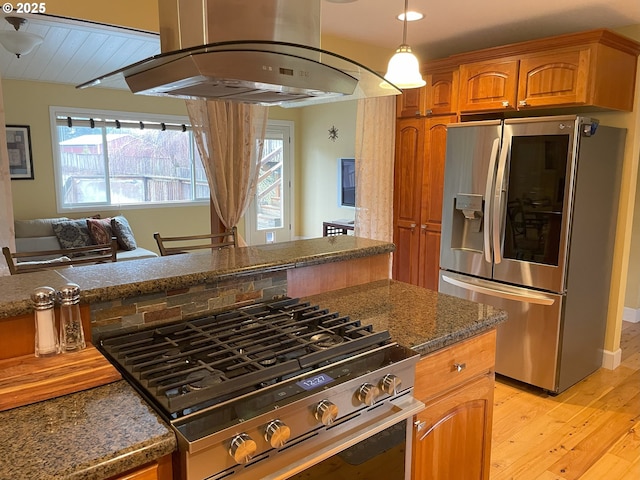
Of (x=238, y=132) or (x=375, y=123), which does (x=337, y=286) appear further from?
(x=375, y=123)

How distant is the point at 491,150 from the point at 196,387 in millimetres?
2620

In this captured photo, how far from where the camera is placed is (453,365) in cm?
160

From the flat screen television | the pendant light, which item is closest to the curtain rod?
the flat screen television

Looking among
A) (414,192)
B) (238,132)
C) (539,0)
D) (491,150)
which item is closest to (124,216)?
(238,132)

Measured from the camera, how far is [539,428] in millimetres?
2686

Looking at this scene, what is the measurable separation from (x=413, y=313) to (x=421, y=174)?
235 centimetres

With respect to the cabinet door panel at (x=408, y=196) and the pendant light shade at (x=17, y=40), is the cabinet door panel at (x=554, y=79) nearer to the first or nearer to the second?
the cabinet door panel at (x=408, y=196)

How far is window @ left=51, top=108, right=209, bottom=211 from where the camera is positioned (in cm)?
583

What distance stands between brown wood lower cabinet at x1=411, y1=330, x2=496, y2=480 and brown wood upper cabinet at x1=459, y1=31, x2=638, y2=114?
6.57 ft

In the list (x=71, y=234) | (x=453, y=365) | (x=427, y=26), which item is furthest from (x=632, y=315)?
(x=71, y=234)

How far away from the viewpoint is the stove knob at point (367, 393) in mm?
1261

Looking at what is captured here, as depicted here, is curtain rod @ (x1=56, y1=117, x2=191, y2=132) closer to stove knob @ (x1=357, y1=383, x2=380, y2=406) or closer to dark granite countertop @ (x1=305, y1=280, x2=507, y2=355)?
dark granite countertop @ (x1=305, y1=280, x2=507, y2=355)

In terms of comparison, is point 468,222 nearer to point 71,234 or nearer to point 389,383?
point 389,383

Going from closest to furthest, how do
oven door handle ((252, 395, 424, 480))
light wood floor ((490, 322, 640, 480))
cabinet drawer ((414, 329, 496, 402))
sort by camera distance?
1. oven door handle ((252, 395, 424, 480))
2. cabinet drawer ((414, 329, 496, 402))
3. light wood floor ((490, 322, 640, 480))
